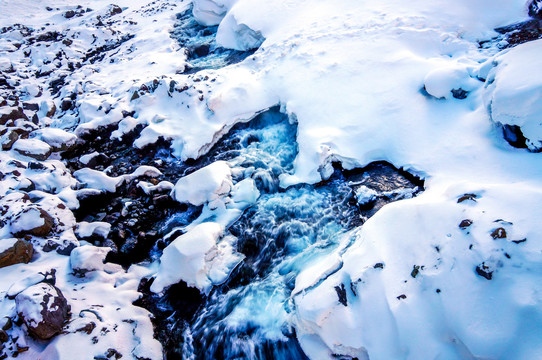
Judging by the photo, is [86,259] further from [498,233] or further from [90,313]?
[498,233]

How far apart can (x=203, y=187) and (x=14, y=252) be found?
8.71 ft

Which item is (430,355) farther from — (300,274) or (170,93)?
(170,93)

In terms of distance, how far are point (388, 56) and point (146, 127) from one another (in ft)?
18.0

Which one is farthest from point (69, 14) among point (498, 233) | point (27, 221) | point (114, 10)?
point (498, 233)

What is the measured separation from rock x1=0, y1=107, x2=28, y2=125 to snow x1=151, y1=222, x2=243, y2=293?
6.18 m

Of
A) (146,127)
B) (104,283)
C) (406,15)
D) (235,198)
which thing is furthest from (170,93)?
(406,15)

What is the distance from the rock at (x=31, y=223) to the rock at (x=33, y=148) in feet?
7.49

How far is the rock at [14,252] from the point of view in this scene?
371 cm

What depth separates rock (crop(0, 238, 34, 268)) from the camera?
3.71 meters

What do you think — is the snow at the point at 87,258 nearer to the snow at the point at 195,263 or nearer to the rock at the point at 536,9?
the snow at the point at 195,263

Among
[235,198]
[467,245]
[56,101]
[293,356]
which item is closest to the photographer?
[467,245]

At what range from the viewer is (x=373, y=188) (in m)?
4.44

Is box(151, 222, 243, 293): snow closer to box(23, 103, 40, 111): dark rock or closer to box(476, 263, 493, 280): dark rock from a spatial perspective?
box(476, 263, 493, 280): dark rock

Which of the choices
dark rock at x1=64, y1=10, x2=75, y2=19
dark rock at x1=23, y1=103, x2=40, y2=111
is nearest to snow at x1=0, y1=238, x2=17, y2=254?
dark rock at x1=23, y1=103, x2=40, y2=111
